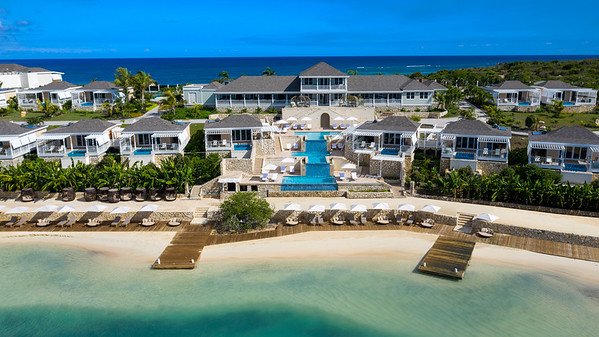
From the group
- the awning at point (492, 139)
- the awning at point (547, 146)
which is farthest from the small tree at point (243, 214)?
the awning at point (547, 146)

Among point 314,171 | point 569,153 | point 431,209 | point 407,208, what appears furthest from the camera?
point 314,171

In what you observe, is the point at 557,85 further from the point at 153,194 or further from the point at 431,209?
the point at 153,194

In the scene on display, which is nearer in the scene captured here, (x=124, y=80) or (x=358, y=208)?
(x=358, y=208)

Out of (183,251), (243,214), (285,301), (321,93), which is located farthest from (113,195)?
(321,93)

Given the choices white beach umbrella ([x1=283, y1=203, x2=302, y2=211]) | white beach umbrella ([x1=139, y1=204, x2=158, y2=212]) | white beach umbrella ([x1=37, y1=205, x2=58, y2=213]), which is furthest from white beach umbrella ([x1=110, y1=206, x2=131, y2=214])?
white beach umbrella ([x1=283, y1=203, x2=302, y2=211])

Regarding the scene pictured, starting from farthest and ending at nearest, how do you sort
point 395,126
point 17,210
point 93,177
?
point 395,126
point 93,177
point 17,210

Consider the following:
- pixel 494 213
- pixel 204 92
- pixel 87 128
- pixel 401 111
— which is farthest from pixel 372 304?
pixel 204 92
